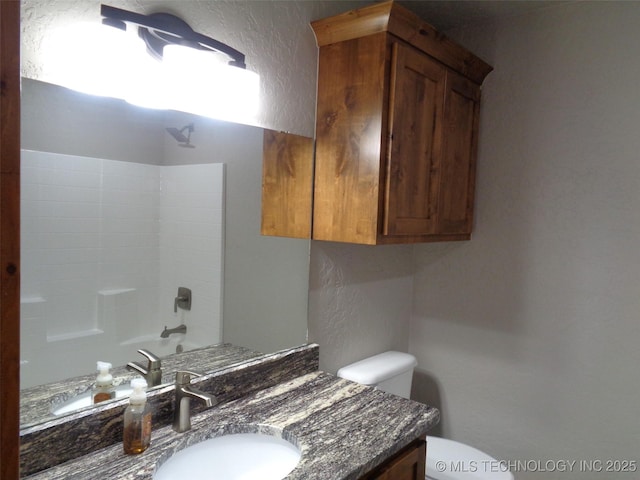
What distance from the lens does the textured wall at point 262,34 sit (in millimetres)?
944

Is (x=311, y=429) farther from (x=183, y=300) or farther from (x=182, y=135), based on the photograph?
(x=182, y=135)

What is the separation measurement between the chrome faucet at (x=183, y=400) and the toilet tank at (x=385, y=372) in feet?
2.51

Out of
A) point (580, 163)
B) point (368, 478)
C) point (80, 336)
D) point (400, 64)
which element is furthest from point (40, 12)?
point (580, 163)

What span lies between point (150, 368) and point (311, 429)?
0.48 metres

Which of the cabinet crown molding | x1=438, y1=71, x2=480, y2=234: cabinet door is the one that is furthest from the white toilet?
the cabinet crown molding

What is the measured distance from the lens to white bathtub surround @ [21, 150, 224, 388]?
98cm

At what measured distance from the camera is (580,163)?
182 centimetres

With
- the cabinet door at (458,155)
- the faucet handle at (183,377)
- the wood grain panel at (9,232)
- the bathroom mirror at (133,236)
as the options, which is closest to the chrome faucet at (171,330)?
the bathroom mirror at (133,236)

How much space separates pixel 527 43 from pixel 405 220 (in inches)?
42.9

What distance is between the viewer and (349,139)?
154 cm

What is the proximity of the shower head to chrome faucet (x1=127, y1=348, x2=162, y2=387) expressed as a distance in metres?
0.61

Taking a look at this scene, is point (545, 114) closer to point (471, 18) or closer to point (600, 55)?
point (600, 55)

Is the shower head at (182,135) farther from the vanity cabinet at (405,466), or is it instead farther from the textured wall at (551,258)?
the textured wall at (551,258)

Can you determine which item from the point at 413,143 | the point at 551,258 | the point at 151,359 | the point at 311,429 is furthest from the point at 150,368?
the point at 551,258
